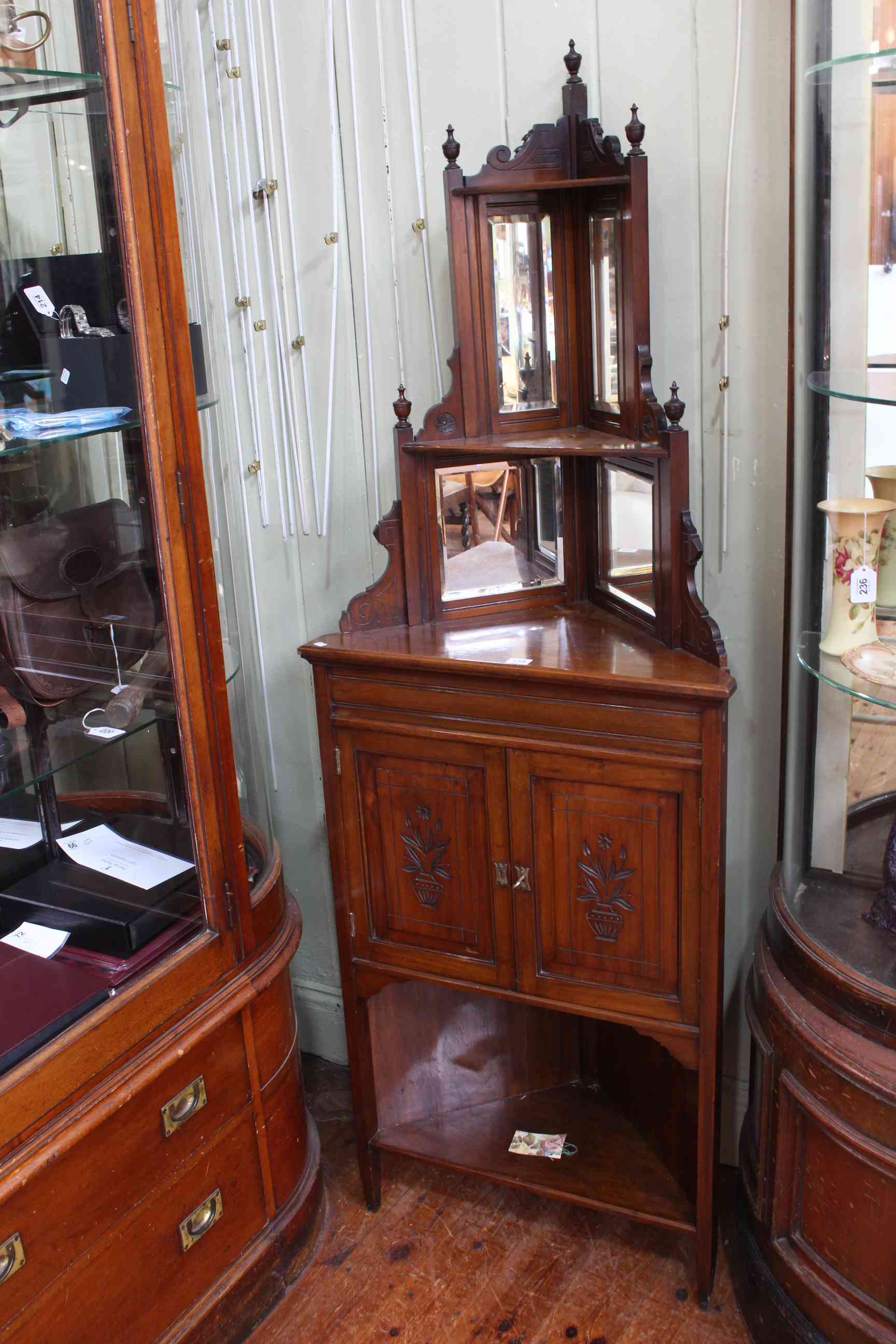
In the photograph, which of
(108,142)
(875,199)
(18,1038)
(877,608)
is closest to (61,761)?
(18,1038)

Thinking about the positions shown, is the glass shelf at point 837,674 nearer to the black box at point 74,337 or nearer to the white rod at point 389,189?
the white rod at point 389,189

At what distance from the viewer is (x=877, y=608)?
1.68m

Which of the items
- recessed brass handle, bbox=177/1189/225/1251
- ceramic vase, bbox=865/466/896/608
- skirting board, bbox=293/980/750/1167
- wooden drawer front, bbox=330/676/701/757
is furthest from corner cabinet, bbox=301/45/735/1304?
skirting board, bbox=293/980/750/1167

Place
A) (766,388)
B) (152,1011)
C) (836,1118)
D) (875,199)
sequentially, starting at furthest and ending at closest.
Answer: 1. (766,388)
2. (152,1011)
3. (836,1118)
4. (875,199)

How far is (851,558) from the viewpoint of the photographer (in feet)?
5.44

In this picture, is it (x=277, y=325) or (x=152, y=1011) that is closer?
(x=152, y=1011)

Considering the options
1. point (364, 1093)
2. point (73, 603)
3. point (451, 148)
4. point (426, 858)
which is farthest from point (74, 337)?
point (364, 1093)

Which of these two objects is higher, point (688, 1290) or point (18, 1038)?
point (18, 1038)

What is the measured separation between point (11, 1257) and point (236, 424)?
152 centimetres

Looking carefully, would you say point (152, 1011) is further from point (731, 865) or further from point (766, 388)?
point (766, 388)

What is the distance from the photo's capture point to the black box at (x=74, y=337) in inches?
63.1

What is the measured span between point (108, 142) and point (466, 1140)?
5.80ft

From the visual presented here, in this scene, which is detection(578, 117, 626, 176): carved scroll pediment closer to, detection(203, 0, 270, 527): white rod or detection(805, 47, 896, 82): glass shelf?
detection(805, 47, 896, 82): glass shelf

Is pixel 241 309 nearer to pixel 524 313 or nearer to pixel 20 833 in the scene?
pixel 524 313
